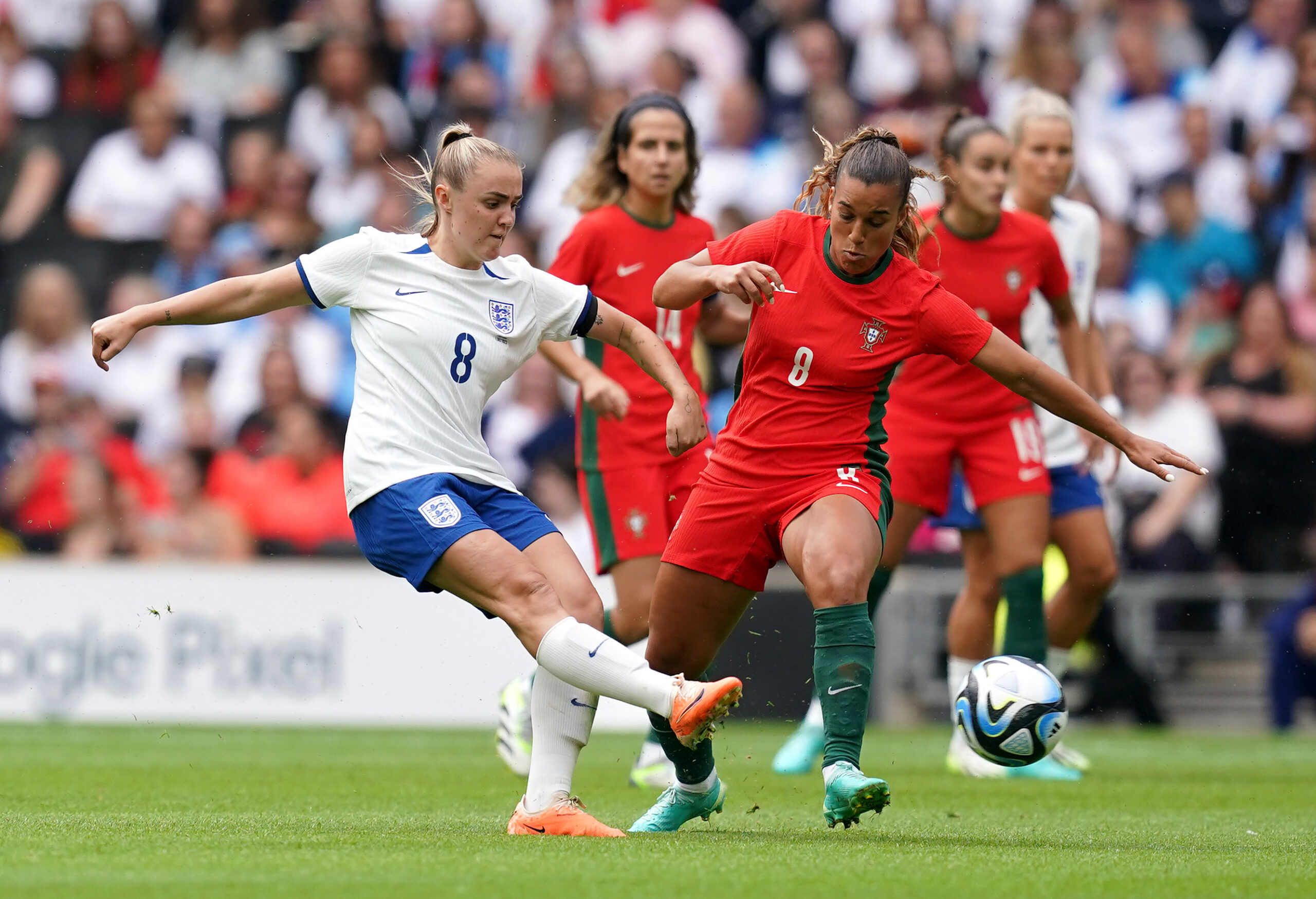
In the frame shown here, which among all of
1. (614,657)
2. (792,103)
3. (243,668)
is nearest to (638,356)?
(614,657)

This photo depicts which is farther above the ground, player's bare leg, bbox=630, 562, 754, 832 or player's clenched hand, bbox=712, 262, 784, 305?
player's clenched hand, bbox=712, 262, 784, 305

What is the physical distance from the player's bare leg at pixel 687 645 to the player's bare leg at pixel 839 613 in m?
0.35

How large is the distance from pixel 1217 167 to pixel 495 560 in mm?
10615

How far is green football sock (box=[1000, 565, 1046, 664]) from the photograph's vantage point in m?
8.18

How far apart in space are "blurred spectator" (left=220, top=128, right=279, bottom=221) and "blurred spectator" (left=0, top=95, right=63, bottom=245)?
1.49 metres

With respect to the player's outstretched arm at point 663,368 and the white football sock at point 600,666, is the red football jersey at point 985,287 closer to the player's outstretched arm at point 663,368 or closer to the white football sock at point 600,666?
the player's outstretched arm at point 663,368

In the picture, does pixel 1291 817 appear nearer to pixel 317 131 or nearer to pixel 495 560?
pixel 495 560

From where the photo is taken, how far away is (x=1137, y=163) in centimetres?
1491

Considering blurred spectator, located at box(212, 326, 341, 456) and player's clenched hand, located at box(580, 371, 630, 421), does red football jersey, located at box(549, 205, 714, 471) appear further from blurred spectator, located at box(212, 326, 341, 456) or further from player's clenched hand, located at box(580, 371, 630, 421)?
blurred spectator, located at box(212, 326, 341, 456)

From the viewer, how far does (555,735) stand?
5730mm

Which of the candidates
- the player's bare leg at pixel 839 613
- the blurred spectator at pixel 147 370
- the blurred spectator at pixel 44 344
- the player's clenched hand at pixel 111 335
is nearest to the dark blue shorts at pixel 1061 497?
the player's bare leg at pixel 839 613

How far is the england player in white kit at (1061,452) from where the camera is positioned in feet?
28.0

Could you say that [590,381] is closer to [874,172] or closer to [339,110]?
[874,172]

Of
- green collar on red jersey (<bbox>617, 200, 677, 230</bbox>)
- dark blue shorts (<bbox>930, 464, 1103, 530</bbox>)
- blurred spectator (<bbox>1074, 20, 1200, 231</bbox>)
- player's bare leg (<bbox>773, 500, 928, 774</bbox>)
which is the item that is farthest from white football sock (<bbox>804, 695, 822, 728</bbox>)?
blurred spectator (<bbox>1074, 20, 1200, 231</bbox>)
